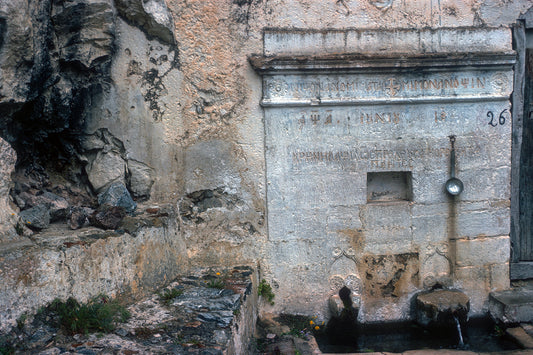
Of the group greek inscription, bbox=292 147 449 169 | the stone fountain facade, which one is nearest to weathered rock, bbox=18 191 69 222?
the stone fountain facade

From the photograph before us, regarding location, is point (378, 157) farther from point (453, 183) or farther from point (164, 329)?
point (164, 329)

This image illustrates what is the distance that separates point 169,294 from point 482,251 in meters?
3.17

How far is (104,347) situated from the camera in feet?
7.84

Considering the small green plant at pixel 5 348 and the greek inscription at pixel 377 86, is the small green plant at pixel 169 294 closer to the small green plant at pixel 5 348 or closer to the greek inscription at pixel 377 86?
the small green plant at pixel 5 348

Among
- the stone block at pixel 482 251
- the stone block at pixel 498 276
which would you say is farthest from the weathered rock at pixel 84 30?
the stone block at pixel 498 276

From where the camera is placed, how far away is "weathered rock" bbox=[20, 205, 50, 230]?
116 inches

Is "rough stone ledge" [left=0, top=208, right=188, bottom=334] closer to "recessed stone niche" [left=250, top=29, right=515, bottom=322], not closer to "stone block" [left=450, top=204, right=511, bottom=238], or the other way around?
"recessed stone niche" [left=250, top=29, right=515, bottom=322]

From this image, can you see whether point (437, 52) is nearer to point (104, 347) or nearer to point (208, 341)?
point (208, 341)

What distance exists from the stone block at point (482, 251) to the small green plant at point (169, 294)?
111 inches

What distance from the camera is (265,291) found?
4246mm

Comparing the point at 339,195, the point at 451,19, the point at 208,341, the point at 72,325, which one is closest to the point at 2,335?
the point at 72,325

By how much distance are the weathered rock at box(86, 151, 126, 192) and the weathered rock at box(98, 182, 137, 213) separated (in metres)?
0.08

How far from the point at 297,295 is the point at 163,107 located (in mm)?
2245

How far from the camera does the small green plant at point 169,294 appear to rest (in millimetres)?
3252
